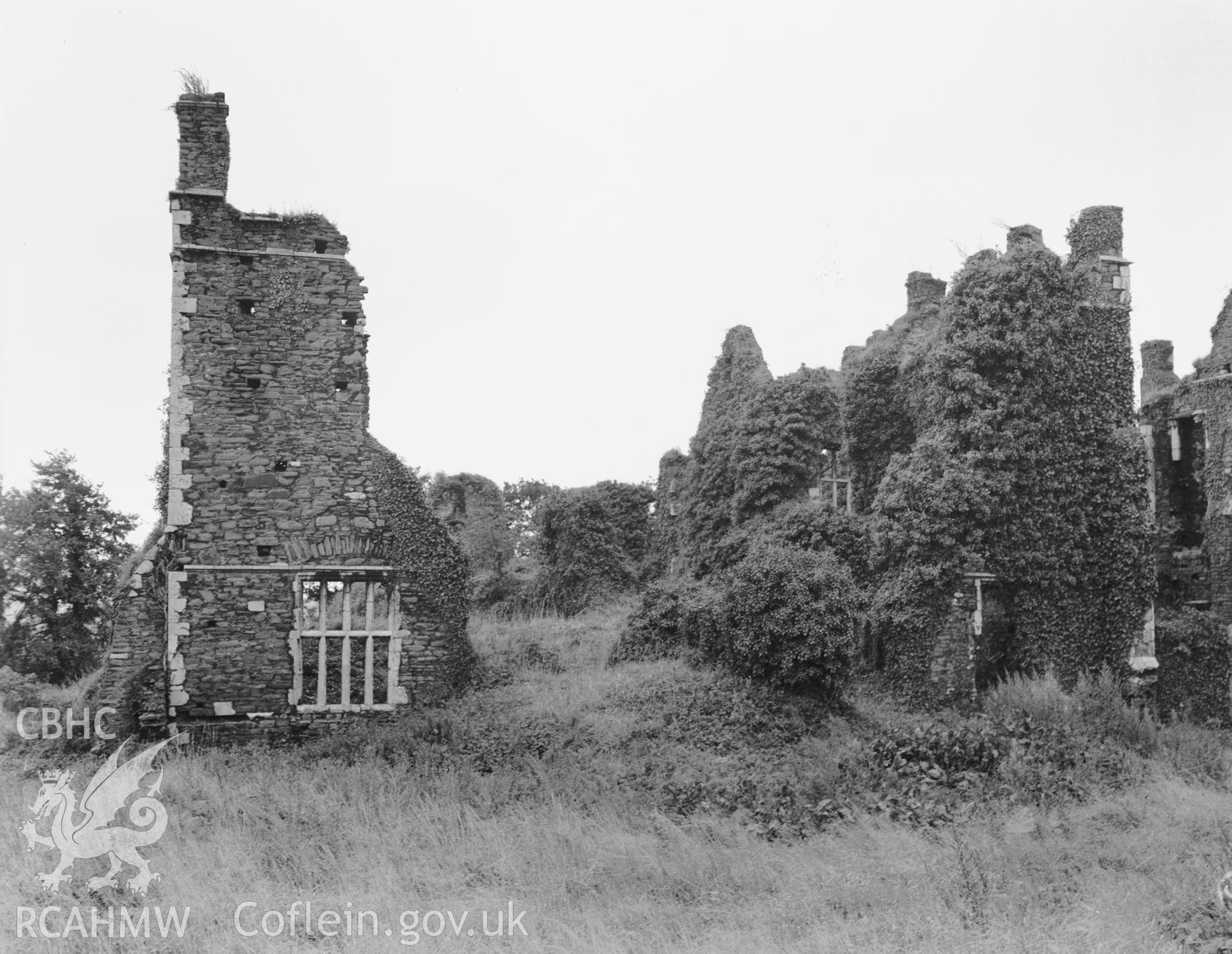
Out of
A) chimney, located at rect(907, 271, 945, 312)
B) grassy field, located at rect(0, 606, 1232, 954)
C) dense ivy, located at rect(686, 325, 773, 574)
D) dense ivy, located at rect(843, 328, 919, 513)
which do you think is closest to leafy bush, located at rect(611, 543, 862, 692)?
grassy field, located at rect(0, 606, 1232, 954)

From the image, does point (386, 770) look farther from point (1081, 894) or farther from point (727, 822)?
point (1081, 894)

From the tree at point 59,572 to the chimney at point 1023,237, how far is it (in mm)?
21952

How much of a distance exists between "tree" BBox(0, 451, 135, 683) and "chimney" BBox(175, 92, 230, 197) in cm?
1390

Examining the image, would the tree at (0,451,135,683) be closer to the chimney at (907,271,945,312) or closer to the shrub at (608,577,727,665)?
the shrub at (608,577,727,665)

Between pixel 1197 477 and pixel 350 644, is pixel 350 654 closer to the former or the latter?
pixel 350 644

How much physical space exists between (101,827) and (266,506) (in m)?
6.15

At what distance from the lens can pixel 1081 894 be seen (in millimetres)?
11352

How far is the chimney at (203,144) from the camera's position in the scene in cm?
1745

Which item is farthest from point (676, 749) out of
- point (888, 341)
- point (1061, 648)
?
point (888, 341)

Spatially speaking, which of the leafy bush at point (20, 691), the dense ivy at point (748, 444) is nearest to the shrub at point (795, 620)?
the dense ivy at point (748, 444)

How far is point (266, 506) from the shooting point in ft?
56.8

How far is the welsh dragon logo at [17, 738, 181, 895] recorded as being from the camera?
37.0 feet

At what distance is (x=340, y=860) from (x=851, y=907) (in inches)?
193

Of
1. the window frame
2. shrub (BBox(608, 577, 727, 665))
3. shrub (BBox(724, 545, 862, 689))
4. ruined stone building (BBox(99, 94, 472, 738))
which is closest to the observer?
ruined stone building (BBox(99, 94, 472, 738))
